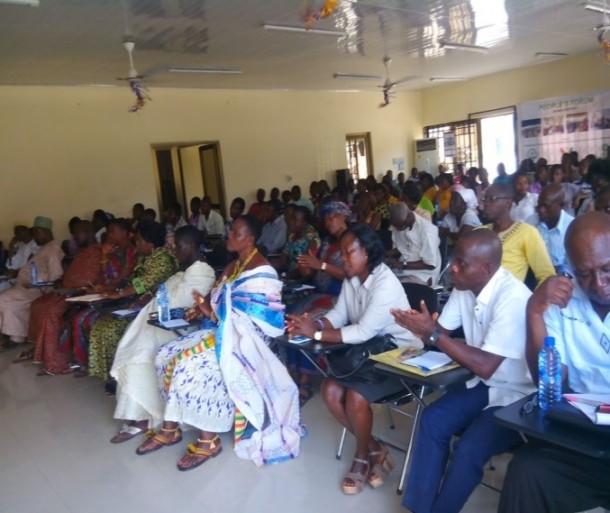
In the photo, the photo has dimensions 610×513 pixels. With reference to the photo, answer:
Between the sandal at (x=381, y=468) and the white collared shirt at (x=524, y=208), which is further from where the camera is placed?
the white collared shirt at (x=524, y=208)

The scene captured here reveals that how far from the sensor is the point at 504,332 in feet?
6.46

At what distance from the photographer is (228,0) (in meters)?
4.93

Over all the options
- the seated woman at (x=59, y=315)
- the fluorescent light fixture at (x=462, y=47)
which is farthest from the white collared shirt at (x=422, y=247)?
the fluorescent light fixture at (x=462, y=47)

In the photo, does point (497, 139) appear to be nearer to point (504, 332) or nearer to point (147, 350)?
point (147, 350)

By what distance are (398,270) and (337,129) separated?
24.1ft

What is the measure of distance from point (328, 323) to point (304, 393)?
953 millimetres

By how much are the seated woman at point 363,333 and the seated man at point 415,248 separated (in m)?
1.55

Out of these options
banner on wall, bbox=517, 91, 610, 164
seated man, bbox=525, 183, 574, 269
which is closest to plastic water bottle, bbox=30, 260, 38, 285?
seated man, bbox=525, 183, 574, 269

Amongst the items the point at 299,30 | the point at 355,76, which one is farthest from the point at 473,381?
the point at 355,76

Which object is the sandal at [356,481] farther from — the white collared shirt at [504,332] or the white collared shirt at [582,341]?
the white collared shirt at [582,341]

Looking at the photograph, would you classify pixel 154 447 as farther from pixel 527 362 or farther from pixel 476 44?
pixel 476 44

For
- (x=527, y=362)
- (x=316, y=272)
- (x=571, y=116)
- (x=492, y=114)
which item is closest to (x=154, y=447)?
(x=316, y=272)

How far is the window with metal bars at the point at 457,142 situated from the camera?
11.9 meters

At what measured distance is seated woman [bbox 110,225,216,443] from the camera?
3344mm
